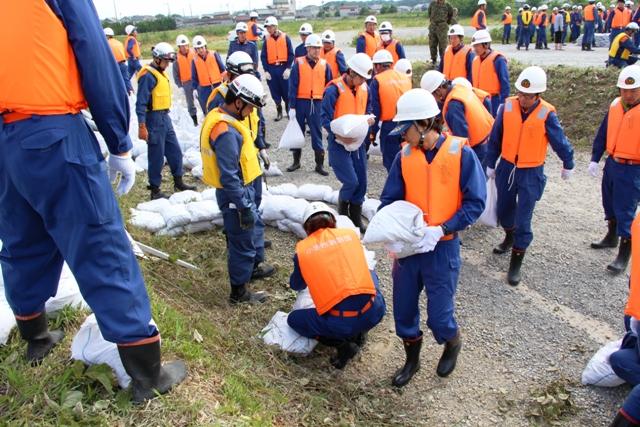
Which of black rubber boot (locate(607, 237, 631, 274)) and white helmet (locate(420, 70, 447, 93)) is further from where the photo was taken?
white helmet (locate(420, 70, 447, 93))

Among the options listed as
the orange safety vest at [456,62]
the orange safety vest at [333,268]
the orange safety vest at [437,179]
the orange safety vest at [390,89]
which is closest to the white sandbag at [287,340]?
the orange safety vest at [333,268]

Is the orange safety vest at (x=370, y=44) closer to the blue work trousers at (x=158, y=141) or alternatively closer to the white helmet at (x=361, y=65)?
the white helmet at (x=361, y=65)

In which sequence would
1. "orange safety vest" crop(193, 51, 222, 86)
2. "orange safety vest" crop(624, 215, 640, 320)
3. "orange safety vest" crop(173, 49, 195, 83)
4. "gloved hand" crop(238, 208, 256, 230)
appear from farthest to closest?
"orange safety vest" crop(173, 49, 195, 83)
"orange safety vest" crop(193, 51, 222, 86)
"gloved hand" crop(238, 208, 256, 230)
"orange safety vest" crop(624, 215, 640, 320)

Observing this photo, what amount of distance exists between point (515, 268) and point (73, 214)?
3.90m

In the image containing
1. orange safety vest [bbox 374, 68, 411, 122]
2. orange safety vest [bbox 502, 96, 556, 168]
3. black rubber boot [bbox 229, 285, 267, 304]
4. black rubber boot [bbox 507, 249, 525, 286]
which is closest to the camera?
black rubber boot [bbox 229, 285, 267, 304]

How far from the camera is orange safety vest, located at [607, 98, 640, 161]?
4.67m

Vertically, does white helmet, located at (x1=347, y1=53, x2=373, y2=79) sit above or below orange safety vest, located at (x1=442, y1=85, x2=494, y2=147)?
above

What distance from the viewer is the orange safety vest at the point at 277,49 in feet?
33.8

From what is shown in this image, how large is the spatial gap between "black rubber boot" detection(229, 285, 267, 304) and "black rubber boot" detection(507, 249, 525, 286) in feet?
7.33

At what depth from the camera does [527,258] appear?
5121 millimetres

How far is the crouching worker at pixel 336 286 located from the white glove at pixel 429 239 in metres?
0.58

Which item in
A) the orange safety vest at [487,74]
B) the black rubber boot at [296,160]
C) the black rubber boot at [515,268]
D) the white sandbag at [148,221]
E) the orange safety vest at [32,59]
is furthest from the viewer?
the black rubber boot at [296,160]

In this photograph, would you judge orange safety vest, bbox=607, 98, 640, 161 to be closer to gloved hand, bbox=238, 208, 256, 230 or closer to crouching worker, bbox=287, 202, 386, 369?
crouching worker, bbox=287, 202, 386, 369

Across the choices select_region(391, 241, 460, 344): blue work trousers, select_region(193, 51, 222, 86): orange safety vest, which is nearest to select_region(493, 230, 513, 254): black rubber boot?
select_region(391, 241, 460, 344): blue work trousers
